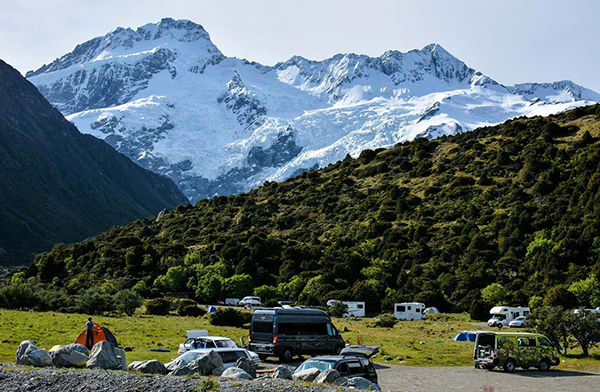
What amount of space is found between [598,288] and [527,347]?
121 ft

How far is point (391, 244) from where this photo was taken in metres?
86.2

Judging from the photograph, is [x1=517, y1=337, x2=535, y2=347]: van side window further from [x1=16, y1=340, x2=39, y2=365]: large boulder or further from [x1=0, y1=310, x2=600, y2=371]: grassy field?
[x1=16, y1=340, x2=39, y2=365]: large boulder

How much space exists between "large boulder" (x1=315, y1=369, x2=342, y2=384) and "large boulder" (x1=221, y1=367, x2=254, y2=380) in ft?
7.92

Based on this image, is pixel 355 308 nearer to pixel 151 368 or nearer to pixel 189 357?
pixel 189 357

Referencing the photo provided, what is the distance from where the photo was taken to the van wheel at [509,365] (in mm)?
28922

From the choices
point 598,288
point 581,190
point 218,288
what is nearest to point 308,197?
point 218,288

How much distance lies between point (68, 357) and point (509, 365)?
68.9 ft

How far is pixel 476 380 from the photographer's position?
2566 centimetres

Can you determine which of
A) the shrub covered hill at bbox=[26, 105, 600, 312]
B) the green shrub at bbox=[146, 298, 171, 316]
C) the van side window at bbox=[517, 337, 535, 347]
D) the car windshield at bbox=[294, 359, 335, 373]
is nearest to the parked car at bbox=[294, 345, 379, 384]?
the car windshield at bbox=[294, 359, 335, 373]

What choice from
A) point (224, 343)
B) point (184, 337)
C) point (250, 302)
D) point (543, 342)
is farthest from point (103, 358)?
point (250, 302)

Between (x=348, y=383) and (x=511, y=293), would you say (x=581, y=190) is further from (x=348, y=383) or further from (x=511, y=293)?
(x=348, y=383)

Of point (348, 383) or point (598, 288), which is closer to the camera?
point (348, 383)

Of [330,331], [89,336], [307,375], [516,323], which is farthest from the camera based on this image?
[516,323]

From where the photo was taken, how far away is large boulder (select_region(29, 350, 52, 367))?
2080 centimetres
